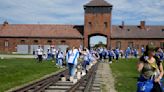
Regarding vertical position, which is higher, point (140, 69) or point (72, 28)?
point (72, 28)

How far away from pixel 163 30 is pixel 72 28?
1859 cm

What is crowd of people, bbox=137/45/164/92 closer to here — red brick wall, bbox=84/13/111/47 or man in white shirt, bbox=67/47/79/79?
man in white shirt, bbox=67/47/79/79

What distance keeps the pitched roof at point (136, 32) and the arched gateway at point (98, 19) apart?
2481 mm

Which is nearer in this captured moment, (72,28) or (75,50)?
(75,50)

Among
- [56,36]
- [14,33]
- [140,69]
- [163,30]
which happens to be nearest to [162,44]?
[163,30]

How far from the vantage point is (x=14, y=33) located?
276ft

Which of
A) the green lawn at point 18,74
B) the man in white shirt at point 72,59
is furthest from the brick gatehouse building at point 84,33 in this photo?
the man in white shirt at point 72,59

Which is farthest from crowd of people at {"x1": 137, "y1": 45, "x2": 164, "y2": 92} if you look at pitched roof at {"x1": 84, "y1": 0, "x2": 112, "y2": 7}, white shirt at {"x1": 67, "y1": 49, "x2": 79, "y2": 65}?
pitched roof at {"x1": 84, "y1": 0, "x2": 112, "y2": 7}

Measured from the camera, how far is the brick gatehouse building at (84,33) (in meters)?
81.8

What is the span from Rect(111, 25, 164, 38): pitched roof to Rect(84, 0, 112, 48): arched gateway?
2.48 metres

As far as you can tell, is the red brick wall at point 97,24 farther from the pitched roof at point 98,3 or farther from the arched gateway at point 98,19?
the pitched roof at point 98,3

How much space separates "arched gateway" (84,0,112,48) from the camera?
267 ft

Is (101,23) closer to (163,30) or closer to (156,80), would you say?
(163,30)

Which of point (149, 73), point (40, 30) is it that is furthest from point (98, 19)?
point (149, 73)
